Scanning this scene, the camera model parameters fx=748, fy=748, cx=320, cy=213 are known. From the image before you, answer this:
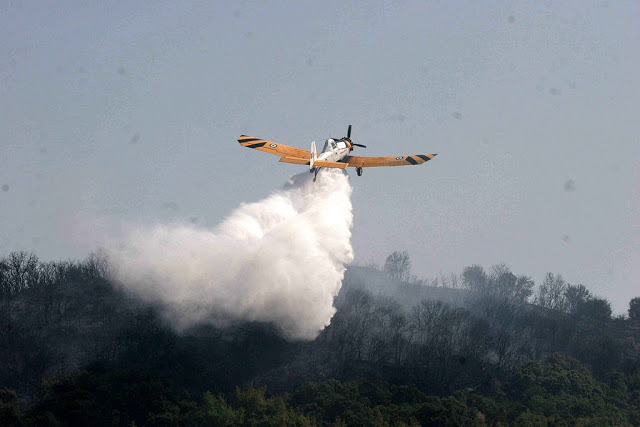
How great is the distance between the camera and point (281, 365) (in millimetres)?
98062

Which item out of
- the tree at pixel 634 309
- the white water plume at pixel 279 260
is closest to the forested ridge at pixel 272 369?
the white water plume at pixel 279 260

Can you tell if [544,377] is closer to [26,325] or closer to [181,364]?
[181,364]

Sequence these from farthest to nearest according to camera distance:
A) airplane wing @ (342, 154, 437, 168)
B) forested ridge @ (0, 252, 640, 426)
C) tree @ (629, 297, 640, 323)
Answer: tree @ (629, 297, 640, 323), airplane wing @ (342, 154, 437, 168), forested ridge @ (0, 252, 640, 426)

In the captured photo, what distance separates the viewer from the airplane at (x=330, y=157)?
3002 inches

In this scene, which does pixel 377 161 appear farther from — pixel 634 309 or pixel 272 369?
pixel 634 309

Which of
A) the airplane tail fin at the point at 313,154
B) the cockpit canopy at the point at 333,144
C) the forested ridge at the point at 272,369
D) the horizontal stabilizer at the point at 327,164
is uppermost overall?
the cockpit canopy at the point at 333,144

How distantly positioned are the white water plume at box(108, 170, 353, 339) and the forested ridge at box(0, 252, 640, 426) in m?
7.69

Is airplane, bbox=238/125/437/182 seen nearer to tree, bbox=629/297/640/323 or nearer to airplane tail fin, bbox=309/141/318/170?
airplane tail fin, bbox=309/141/318/170

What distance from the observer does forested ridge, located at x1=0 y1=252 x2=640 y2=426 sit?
246 feet

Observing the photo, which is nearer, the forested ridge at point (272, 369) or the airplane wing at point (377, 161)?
the forested ridge at point (272, 369)

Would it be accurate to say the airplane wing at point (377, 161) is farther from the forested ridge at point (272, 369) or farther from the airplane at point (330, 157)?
the forested ridge at point (272, 369)

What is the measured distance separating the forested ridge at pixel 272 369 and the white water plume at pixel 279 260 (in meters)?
7.69

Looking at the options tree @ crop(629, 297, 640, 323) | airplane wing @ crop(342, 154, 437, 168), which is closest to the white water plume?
airplane wing @ crop(342, 154, 437, 168)

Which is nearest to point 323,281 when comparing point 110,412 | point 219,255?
point 219,255
